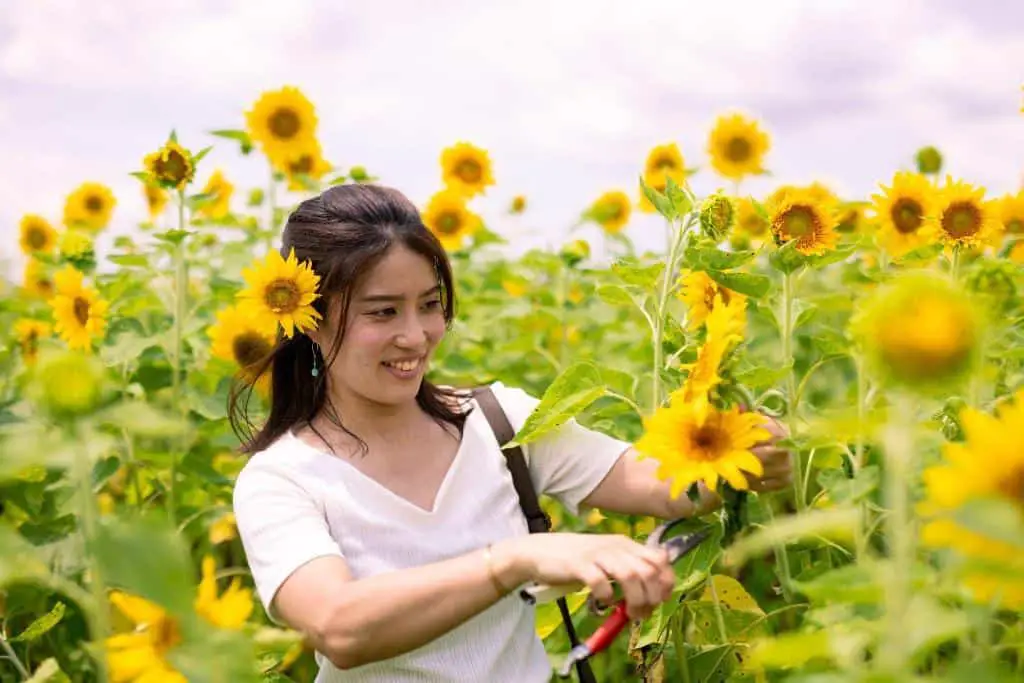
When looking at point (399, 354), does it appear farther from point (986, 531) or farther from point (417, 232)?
point (986, 531)

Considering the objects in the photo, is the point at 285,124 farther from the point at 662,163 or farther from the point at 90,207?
the point at 662,163

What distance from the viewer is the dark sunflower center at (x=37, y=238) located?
148 inches

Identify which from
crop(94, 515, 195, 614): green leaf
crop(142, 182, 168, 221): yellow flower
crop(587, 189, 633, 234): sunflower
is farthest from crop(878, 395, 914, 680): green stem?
crop(142, 182, 168, 221): yellow flower

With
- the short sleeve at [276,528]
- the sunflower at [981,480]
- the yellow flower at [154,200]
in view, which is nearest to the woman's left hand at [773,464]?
the short sleeve at [276,528]

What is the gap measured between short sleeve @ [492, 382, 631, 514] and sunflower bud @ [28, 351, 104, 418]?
2.96 ft

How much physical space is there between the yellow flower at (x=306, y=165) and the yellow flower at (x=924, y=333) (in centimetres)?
273

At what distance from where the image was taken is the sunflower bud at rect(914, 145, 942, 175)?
8.98ft

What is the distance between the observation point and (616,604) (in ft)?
3.96

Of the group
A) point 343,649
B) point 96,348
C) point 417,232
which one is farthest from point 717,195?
point 96,348

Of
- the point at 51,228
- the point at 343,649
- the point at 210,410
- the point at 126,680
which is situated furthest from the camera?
the point at 51,228

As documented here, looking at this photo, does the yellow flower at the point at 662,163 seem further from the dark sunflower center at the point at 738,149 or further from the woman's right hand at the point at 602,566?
the woman's right hand at the point at 602,566

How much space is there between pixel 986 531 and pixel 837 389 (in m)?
2.93

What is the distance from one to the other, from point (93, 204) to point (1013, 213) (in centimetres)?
285

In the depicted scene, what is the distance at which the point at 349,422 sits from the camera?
164 centimetres
